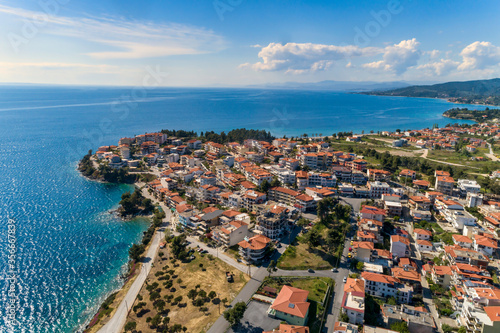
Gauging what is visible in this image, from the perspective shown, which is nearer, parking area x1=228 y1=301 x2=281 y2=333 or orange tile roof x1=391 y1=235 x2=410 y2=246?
parking area x1=228 y1=301 x2=281 y2=333

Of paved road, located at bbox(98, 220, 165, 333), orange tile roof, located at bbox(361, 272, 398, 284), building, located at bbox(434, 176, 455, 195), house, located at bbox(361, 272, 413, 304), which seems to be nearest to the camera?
paved road, located at bbox(98, 220, 165, 333)

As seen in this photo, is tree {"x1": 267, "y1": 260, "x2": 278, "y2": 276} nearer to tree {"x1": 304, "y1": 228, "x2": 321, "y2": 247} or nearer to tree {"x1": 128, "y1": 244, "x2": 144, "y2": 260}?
tree {"x1": 304, "y1": 228, "x2": 321, "y2": 247}

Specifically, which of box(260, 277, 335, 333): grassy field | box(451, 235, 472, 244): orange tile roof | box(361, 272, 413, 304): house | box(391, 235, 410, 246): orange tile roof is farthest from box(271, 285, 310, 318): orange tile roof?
box(451, 235, 472, 244): orange tile roof

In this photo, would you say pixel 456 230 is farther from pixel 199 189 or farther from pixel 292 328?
pixel 199 189

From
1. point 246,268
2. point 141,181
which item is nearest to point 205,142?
point 141,181

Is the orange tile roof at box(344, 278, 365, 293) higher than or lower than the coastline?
higher

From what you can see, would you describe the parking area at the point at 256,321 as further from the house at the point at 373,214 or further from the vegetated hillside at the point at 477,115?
the vegetated hillside at the point at 477,115
